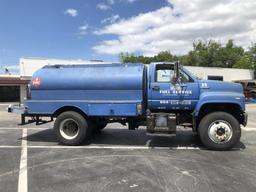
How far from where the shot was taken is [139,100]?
29.6 ft

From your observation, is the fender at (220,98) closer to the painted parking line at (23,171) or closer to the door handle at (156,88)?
the door handle at (156,88)

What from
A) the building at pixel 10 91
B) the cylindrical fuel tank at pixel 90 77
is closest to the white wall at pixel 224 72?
the building at pixel 10 91

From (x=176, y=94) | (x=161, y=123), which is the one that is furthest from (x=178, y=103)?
(x=161, y=123)

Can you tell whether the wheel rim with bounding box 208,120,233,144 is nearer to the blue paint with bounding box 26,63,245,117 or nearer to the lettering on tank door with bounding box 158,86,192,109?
the blue paint with bounding box 26,63,245,117

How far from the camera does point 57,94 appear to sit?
955 centimetres

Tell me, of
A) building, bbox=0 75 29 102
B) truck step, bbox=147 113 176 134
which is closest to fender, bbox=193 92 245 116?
truck step, bbox=147 113 176 134

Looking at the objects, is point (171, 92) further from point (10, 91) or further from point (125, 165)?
point (10, 91)

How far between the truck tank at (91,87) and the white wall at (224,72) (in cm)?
3432

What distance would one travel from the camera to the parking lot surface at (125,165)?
5.79m

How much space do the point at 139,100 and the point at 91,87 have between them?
4.77 ft

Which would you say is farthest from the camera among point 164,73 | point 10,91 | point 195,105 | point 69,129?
point 10,91

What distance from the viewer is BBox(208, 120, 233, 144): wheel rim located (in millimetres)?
8641

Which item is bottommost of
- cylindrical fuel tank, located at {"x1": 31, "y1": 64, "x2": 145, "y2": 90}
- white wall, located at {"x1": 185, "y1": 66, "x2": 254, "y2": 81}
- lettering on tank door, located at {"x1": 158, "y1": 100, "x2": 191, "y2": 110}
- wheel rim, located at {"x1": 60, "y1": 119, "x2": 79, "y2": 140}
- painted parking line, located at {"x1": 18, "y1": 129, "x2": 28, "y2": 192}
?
painted parking line, located at {"x1": 18, "y1": 129, "x2": 28, "y2": 192}

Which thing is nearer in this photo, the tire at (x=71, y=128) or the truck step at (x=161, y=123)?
the truck step at (x=161, y=123)
